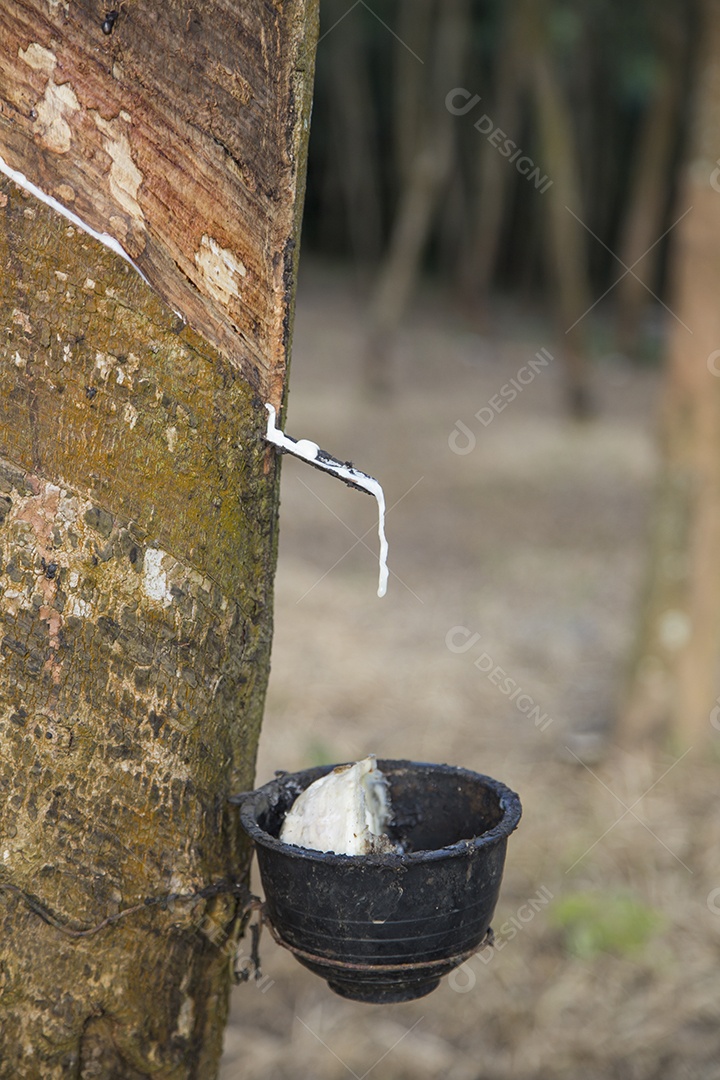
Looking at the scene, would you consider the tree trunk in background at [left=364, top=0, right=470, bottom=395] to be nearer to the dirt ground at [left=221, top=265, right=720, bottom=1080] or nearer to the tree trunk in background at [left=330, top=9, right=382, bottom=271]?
the dirt ground at [left=221, top=265, right=720, bottom=1080]

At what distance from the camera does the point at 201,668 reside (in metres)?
1.40

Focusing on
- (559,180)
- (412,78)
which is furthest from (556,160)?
(412,78)

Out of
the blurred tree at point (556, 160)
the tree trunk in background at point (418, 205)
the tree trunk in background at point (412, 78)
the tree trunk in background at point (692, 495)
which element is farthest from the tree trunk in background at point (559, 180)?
the tree trunk in background at point (692, 495)

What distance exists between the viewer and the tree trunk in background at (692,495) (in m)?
4.09

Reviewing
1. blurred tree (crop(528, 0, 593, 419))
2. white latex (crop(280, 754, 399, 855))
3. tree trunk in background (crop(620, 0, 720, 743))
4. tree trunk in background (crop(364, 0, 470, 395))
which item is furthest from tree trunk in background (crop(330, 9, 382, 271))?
white latex (crop(280, 754, 399, 855))

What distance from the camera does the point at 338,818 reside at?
1.46 m

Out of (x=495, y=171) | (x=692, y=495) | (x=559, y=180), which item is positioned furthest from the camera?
(x=495, y=171)

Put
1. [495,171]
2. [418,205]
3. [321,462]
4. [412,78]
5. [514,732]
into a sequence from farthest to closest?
[495,171], [412,78], [418,205], [514,732], [321,462]

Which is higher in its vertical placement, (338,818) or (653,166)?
(653,166)

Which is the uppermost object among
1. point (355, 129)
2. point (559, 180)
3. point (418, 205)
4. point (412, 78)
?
point (412, 78)

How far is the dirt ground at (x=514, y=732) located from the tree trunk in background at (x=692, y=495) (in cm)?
21

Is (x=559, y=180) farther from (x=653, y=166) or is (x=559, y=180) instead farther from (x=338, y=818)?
(x=338, y=818)

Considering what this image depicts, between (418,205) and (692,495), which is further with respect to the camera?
(418,205)

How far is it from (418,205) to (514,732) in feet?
21.6
